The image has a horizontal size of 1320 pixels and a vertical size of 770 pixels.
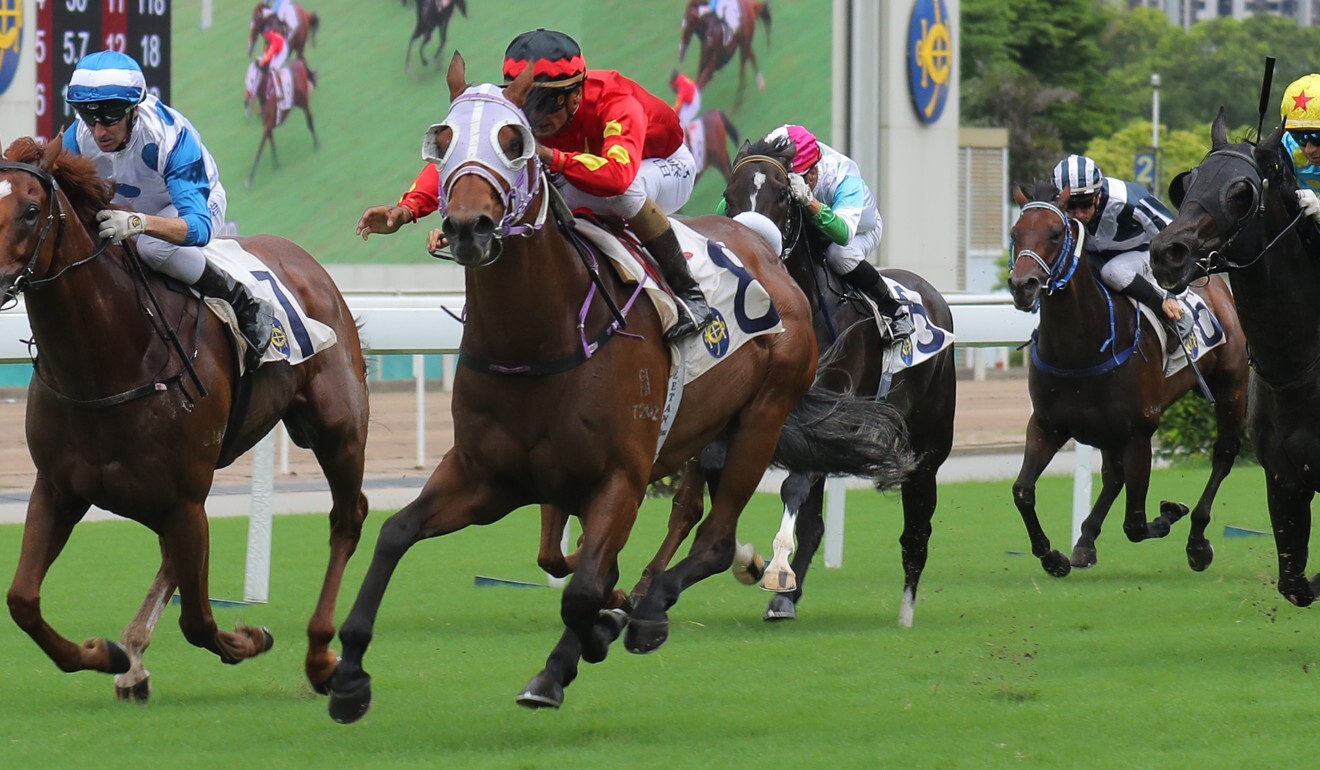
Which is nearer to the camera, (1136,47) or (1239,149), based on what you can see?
(1239,149)

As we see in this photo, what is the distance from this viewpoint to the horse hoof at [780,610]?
22.5ft

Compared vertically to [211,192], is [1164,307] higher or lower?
lower

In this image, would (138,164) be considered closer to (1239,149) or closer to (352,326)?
(352,326)

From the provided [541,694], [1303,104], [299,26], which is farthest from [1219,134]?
[299,26]

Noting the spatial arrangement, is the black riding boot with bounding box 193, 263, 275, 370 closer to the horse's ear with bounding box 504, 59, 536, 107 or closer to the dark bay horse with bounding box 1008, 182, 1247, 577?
the horse's ear with bounding box 504, 59, 536, 107

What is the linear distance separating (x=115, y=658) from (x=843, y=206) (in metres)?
3.34

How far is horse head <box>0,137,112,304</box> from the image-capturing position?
4.64 m

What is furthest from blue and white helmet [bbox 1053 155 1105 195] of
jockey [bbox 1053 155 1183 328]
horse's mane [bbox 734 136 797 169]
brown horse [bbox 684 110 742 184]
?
brown horse [bbox 684 110 742 184]

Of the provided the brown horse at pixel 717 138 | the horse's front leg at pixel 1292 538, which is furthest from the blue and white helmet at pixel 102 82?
the brown horse at pixel 717 138

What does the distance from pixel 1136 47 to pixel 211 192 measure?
82749 mm

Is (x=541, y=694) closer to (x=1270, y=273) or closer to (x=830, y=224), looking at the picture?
(x=1270, y=273)

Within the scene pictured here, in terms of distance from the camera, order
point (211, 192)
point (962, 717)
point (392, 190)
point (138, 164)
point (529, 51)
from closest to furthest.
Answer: point (529, 51)
point (962, 717)
point (138, 164)
point (211, 192)
point (392, 190)

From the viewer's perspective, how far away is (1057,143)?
4500 centimetres

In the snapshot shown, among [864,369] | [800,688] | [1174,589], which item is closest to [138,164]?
[800,688]
